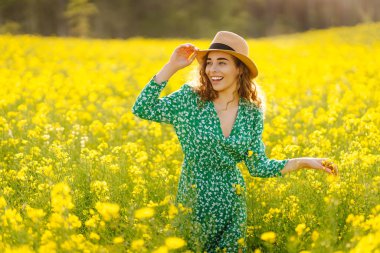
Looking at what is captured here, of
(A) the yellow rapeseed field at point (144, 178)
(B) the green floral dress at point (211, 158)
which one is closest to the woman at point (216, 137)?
(B) the green floral dress at point (211, 158)

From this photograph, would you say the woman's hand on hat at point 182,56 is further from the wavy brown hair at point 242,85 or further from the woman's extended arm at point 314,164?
the woman's extended arm at point 314,164

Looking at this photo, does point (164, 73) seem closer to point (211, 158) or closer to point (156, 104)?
point (156, 104)

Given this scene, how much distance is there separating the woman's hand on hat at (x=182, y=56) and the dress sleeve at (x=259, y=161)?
23.6 inches

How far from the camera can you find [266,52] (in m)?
18.0

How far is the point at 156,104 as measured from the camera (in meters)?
3.58

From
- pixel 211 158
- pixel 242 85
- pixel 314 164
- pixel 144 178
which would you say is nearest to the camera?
pixel 314 164

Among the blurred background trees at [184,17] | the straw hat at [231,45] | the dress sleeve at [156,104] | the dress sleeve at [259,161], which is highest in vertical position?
the blurred background trees at [184,17]

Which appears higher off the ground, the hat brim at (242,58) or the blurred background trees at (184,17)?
the blurred background trees at (184,17)

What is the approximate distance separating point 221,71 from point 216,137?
44 centimetres

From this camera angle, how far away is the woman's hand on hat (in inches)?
140

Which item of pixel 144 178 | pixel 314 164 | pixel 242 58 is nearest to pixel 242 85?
pixel 242 58

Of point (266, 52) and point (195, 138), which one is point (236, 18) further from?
point (195, 138)

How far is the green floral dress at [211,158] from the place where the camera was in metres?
3.57

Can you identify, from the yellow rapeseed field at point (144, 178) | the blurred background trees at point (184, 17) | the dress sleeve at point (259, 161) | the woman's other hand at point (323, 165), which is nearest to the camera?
the yellow rapeseed field at point (144, 178)
